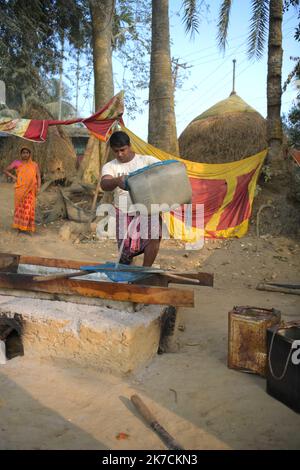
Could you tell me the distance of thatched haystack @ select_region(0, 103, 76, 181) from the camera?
38.0 feet

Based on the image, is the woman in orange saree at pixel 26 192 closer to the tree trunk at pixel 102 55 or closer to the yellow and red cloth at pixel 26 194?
the yellow and red cloth at pixel 26 194

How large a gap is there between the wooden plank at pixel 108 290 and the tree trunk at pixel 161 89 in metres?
5.38

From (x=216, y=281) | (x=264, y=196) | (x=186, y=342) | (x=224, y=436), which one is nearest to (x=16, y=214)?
(x=216, y=281)

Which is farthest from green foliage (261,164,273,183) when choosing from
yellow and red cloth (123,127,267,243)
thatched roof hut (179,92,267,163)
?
thatched roof hut (179,92,267,163)

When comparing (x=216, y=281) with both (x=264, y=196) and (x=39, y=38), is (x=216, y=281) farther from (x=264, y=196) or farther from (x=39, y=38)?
(x=39, y=38)

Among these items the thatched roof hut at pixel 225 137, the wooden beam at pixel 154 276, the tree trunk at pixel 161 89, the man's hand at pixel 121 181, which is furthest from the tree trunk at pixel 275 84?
the man's hand at pixel 121 181

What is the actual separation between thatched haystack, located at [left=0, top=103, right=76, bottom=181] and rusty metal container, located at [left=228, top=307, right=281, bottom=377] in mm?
9747

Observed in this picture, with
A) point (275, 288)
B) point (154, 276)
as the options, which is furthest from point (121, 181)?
point (275, 288)

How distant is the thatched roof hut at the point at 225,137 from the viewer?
8820 mm

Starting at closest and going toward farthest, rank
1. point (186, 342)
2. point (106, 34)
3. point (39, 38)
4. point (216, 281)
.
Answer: point (186, 342) < point (216, 281) < point (106, 34) < point (39, 38)

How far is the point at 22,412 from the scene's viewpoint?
191cm

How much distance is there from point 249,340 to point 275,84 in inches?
214

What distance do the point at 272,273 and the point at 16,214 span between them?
160 inches

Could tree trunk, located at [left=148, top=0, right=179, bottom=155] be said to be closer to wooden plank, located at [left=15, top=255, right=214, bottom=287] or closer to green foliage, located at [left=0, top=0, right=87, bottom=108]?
green foliage, located at [left=0, top=0, right=87, bottom=108]
